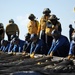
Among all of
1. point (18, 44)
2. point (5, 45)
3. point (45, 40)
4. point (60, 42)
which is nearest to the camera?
point (60, 42)

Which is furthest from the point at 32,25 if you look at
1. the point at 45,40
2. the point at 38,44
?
the point at 38,44

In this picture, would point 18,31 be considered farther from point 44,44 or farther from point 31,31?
point 44,44

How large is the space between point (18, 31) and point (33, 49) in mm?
5173

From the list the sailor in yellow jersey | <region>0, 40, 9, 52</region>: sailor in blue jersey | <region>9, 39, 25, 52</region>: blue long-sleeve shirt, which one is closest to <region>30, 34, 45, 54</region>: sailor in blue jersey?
the sailor in yellow jersey

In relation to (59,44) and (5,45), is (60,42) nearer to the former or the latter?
(59,44)

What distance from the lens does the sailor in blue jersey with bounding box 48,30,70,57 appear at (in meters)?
9.91

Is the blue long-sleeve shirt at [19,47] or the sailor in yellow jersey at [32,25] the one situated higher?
the sailor in yellow jersey at [32,25]

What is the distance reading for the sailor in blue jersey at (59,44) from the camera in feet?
32.5

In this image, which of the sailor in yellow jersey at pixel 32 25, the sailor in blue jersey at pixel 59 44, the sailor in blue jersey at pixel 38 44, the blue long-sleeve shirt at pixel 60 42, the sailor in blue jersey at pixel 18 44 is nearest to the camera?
the sailor in blue jersey at pixel 59 44

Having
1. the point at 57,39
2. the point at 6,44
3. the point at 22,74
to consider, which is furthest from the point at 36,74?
the point at 6,44

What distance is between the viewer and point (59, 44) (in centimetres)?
1007

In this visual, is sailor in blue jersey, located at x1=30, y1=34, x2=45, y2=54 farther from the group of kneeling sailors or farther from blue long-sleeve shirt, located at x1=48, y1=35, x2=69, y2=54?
blue long-sleeve shirt, located at x1=48, y1=35, x2=69, y2=54

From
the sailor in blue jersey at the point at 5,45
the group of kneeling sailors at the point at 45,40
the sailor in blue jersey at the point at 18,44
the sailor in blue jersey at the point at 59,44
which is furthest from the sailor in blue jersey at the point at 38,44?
the sailor in blue jersey at the point at 5,45

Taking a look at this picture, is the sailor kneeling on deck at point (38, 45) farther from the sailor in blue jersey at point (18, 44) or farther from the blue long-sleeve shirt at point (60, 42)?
the sailor in blue jersey at point (18, 44)
